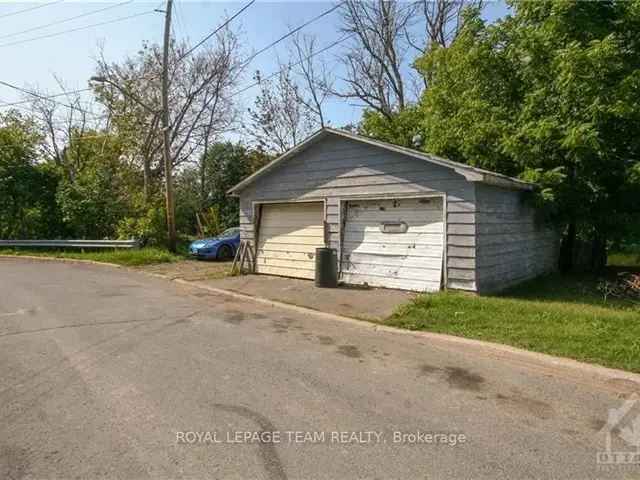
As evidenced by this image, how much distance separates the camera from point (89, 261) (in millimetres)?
15656

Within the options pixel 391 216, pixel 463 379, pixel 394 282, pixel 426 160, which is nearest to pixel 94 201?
pixel 391 216

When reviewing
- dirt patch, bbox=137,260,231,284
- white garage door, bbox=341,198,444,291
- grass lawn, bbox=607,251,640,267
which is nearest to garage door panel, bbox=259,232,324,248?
white garage door, bbox=341,198,444,291

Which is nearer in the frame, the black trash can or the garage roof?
the garage roof

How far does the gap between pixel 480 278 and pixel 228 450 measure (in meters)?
6.57

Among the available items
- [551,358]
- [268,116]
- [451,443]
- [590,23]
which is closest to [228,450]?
[451,443]

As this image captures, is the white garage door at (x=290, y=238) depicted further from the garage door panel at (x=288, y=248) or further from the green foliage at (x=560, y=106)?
the green foliage at (x=560, y=106)

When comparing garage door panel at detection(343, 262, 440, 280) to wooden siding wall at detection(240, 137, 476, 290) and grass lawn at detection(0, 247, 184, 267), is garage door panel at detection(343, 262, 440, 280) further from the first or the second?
grass lawn at detection(0, 247, 184, 267)

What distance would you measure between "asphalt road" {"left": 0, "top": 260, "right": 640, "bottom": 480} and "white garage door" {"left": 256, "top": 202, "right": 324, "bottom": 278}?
4.69 meters

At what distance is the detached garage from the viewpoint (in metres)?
8.40

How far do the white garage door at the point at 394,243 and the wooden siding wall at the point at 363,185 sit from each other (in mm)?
284

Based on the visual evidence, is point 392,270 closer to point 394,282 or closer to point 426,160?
point 394,282

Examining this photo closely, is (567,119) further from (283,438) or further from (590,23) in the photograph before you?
(283,438)

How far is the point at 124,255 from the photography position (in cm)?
1557

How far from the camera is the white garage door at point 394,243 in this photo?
884 cm
